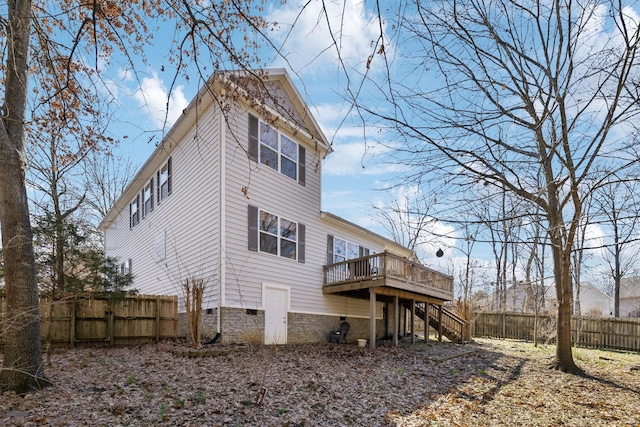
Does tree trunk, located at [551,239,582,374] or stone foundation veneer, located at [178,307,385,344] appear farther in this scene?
stone foundation veneer, located at [178,307,385,344]

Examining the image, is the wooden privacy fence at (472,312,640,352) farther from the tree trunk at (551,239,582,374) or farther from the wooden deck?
the tree trunk at (551,239,582,374)

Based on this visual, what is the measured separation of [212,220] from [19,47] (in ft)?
18.9

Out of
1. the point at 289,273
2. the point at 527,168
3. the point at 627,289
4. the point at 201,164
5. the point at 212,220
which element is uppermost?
the point at 201,164

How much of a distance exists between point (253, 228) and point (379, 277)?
4.17 m

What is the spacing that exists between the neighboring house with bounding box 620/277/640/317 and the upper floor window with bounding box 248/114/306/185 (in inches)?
1804

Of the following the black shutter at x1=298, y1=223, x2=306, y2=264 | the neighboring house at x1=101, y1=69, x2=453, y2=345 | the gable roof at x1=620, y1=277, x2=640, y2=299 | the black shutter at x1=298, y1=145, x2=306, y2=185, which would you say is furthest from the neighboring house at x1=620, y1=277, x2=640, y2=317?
the black shutter at x1=298, y1=145, x2=306, y2=185

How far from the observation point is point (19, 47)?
513 centimetres

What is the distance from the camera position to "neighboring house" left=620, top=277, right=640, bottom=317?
42131 millimetres

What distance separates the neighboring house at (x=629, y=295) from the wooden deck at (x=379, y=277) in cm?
4072

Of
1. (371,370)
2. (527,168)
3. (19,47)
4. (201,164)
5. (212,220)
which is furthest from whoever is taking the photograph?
(201,164)

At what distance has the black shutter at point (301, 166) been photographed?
42.4 feet

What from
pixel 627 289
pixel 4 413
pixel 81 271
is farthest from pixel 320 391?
pixel 627 289

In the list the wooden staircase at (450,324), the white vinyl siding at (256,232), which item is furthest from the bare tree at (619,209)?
the wooden staircase at (450,324)

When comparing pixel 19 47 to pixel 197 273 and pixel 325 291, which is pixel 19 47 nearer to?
pixel 197 273
